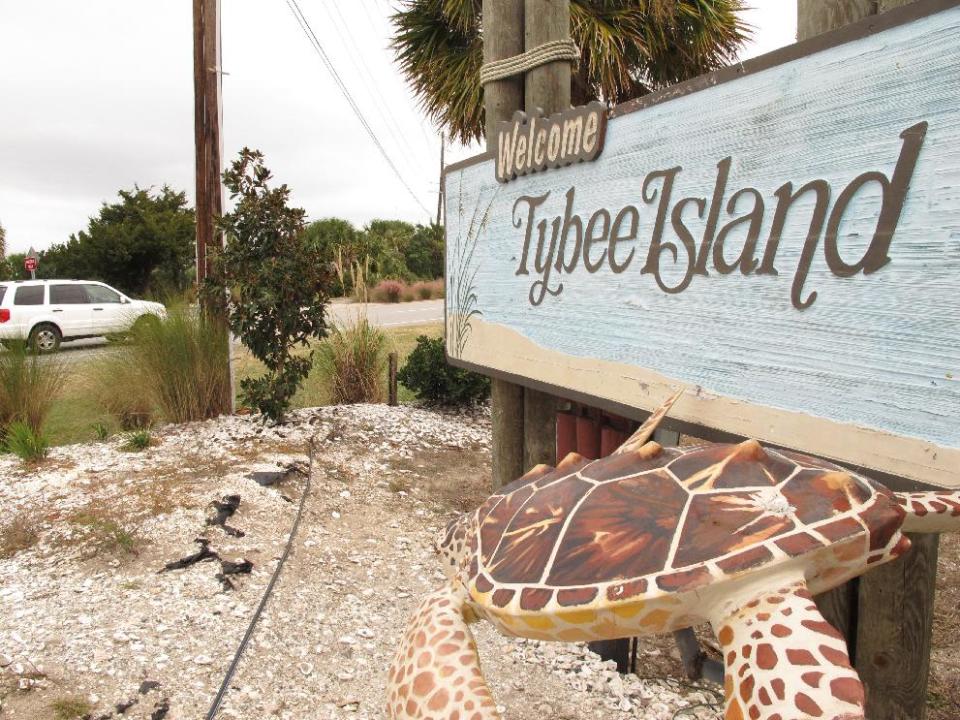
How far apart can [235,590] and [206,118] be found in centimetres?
453

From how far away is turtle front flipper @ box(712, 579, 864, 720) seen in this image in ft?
2.47

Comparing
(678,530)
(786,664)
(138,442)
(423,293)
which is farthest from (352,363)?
(423,293)

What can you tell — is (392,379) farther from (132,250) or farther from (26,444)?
(132,250)

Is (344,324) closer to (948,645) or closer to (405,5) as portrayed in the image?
(405,5)

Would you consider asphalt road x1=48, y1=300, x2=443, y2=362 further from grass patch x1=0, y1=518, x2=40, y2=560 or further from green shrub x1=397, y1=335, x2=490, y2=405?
grass patch x1=0, y1=518, x2=40, y2=560

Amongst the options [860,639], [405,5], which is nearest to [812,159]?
[860,639]

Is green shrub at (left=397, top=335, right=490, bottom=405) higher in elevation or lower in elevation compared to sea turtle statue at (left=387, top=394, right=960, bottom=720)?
lower

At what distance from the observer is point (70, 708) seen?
221 cm

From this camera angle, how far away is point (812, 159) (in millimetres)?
1456

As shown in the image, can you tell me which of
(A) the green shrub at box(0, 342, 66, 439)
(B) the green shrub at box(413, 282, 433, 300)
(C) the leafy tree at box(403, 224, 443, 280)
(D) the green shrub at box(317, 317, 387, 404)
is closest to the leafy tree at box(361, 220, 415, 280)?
(C) the leafy tree at box(403, 224, 443, 280)

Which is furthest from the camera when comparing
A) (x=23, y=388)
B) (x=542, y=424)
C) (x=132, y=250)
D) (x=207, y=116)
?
(x=132, y=250)

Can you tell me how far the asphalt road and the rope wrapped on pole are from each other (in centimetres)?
414

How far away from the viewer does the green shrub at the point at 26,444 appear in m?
4.55

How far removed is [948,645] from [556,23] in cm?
294
